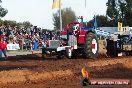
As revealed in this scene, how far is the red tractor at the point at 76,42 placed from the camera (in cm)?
2031

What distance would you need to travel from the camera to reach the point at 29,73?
14.0 meters

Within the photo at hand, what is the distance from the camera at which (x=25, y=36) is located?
35469 millimetres

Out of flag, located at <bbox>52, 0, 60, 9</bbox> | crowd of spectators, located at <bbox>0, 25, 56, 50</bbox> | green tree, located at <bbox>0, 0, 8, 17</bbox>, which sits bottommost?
crowd of spectators, located at <bbox>0, 25, 56, 50</bbox>

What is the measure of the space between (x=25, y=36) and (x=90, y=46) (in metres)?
15.7

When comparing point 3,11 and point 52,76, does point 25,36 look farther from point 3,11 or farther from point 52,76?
point 52,76

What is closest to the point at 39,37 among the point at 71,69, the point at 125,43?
the point at 125,43

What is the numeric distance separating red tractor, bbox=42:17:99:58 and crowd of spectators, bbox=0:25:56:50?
38.4ft

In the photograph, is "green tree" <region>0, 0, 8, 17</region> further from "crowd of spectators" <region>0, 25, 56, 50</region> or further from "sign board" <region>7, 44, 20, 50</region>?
"sign board" <region>7, 44, 20, 50</region>

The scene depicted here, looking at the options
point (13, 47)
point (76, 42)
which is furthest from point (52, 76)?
point (13, 47)

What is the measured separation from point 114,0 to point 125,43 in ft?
192

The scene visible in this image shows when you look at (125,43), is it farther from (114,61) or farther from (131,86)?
(131,86)

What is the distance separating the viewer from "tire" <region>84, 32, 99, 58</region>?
20359mm

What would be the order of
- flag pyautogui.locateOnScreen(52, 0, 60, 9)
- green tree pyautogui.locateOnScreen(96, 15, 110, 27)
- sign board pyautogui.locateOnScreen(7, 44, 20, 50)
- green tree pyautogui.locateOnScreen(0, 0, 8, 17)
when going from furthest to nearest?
1. green tree pyautogui.locateOnScreen(96, 15, 110, 27)
2. green tree pyautogui.locateOnScreen(0, 0, 8, 17)
3. flag pyautogui.locateOnScreen(52, 0, 60, 9)
4. sign board pyautogui.locateOnScreen(7, 44, 20, 50)

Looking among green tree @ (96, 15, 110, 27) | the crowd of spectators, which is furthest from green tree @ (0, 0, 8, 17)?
green tree @ (96, 15, 110, 27)
